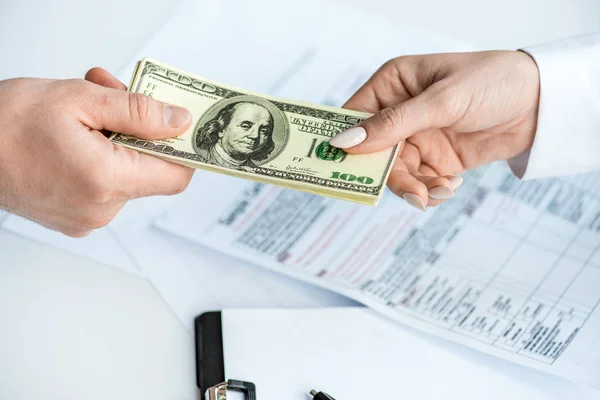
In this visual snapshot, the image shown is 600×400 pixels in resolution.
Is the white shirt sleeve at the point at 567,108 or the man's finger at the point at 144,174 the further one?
the white shirt sleeve at the point at 567,108

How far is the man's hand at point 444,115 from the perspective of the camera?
2.64ft

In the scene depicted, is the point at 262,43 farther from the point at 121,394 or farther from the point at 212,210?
the point at 121,394

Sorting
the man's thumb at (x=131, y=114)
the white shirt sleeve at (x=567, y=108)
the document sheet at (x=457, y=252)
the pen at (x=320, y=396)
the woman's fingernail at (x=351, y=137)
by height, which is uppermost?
the white shirt sleeve at (x=567, y=108)

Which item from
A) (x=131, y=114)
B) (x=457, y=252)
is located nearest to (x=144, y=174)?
(x=131, y=114)

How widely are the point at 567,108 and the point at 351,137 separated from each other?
35 centimetres

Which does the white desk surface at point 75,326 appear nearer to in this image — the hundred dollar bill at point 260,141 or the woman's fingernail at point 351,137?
the hundred dollar bill at point 260,141

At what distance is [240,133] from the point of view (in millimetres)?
839

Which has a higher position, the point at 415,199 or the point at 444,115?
the point at 444,115

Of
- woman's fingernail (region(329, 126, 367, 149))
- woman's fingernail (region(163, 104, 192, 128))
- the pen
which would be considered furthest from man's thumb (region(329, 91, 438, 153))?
the pen

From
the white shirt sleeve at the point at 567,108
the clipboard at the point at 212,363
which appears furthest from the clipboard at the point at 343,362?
the white shirt sleeve at the point at 567,108

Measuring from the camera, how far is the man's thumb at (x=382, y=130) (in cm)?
79

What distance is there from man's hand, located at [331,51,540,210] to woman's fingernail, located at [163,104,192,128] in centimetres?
18

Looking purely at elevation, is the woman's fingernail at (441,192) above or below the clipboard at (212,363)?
above

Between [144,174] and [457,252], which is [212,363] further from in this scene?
[457,252]
